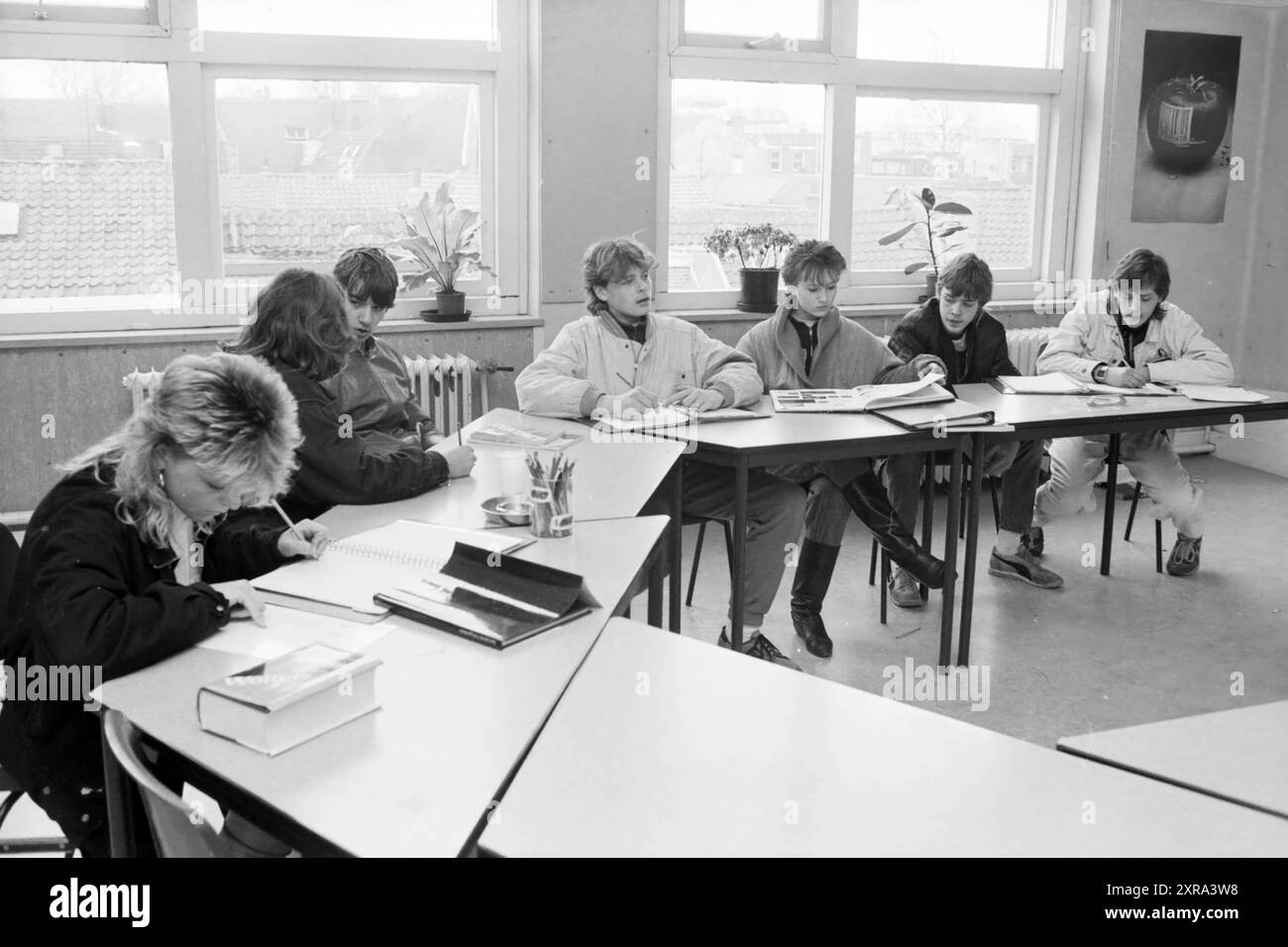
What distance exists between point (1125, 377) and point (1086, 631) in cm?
98

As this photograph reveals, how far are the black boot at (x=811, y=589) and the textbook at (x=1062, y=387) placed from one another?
1.00m

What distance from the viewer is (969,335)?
4402 millimetres

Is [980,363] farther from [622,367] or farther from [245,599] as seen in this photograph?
[245,599]

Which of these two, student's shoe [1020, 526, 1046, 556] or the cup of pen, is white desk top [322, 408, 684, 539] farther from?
student's shoe [1020, 526, 1046, 556]

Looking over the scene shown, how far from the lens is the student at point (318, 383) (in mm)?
2600

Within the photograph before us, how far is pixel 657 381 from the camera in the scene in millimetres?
3838

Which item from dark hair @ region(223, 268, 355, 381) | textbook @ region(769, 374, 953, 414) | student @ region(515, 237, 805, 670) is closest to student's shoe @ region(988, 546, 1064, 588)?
textbook @ region(769, 374, 953, 414)

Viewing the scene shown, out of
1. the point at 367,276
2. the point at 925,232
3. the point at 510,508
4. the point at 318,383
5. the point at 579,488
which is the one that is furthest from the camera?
the point at 925,232

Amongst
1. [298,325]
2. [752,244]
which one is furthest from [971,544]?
[298,325]

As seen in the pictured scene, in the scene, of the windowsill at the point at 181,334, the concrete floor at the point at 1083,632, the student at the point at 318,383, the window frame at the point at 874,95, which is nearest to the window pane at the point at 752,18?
the window frame at the point at 874,95

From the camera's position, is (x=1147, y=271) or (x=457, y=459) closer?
(x=457, y=459)

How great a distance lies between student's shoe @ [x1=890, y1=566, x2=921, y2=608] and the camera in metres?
4.18

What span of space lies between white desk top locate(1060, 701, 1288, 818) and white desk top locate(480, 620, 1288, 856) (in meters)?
0.09
